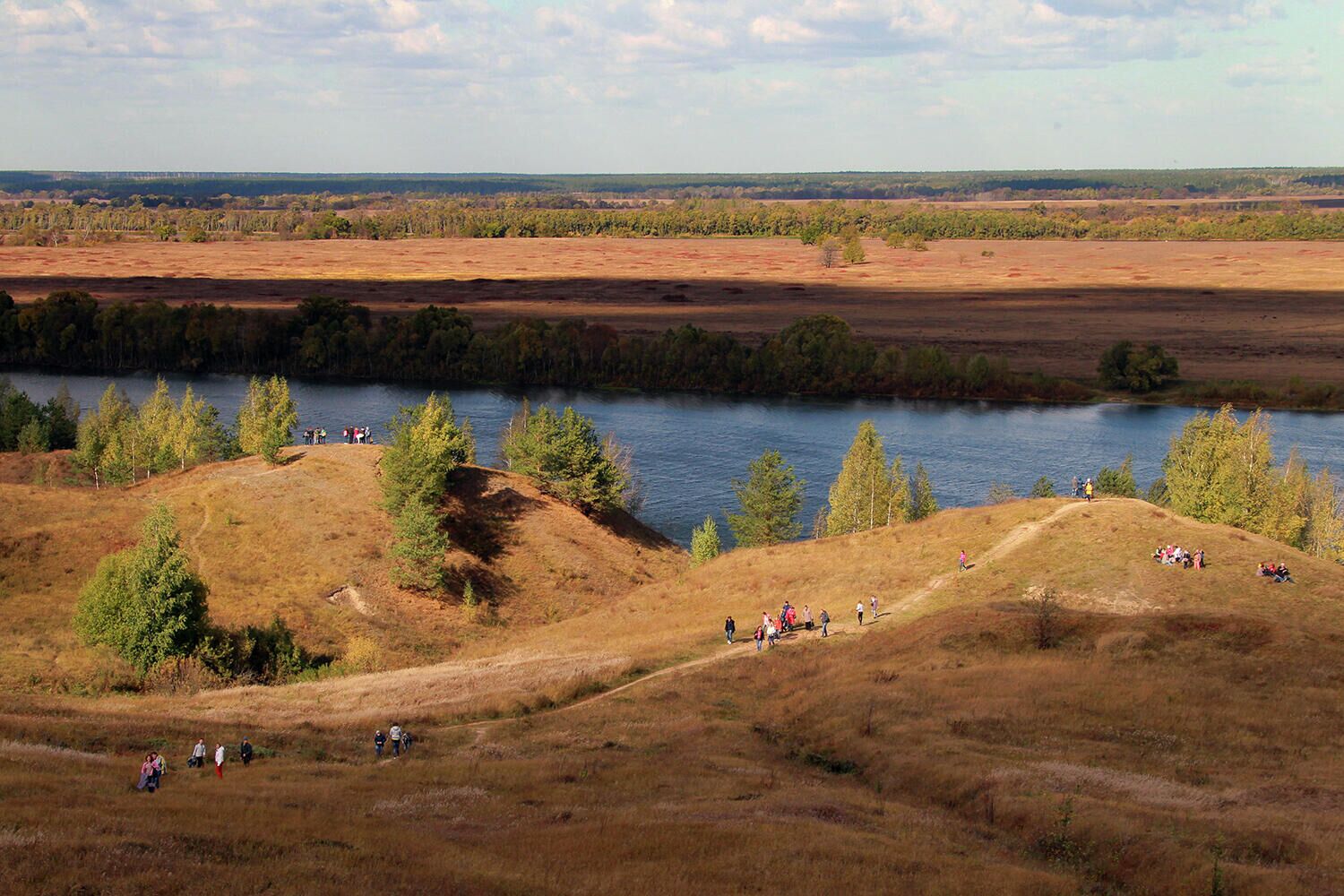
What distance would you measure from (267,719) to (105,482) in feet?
204

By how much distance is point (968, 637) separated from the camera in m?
45.2

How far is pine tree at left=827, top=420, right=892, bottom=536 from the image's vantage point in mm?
77438

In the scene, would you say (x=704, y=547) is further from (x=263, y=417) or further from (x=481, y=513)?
(x=263, y=417)

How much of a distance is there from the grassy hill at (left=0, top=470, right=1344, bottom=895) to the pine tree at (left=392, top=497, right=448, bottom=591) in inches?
455

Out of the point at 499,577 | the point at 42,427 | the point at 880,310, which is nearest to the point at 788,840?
the point at 499,577

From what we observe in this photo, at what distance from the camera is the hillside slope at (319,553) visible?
204 ft

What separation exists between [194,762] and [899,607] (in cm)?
2955

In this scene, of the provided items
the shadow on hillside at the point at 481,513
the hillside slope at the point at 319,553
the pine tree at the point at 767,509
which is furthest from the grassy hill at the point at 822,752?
the pine tree at the point at 767,509

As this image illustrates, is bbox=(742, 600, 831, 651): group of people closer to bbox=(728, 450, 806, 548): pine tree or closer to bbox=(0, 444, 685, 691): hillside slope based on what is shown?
bbox=(0, 444, 685, 691): hillside slope

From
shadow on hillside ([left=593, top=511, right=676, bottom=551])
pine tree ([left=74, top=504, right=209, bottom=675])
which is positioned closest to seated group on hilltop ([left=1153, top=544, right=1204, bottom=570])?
shadow on hillside ([left=593, top=511, right=676, bottom=551])

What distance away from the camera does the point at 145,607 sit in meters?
52.1

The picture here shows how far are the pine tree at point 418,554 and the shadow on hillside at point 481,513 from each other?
512 centimetres

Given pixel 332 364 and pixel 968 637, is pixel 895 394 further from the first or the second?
pixel 968 637

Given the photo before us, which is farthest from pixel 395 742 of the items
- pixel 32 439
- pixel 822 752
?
pixel 32 439
